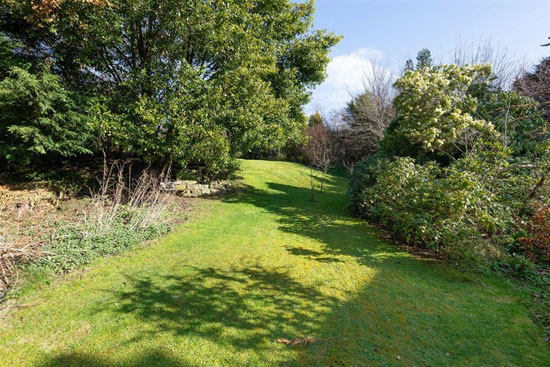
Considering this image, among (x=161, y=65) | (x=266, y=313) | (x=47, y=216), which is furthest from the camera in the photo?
(x=161, y=65)

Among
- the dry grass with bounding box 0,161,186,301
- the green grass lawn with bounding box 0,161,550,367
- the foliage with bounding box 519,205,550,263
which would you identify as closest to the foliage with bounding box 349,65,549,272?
the foliage with bounding box 519,205,550,263

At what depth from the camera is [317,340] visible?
301 cm

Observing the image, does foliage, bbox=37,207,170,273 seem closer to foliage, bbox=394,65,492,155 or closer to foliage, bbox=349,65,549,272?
foliage, bbox=349,65,549,272

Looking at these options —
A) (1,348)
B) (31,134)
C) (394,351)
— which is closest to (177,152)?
(31,134)

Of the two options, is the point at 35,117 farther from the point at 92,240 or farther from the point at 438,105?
the point at 438,105

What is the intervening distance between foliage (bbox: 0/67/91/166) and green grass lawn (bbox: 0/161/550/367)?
514 cm

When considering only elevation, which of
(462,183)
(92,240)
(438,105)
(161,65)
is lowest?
(92,240)

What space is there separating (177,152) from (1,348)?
20.0 ft

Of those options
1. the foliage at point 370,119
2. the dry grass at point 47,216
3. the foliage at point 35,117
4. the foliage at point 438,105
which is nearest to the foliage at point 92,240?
the dry grass at point 47,216

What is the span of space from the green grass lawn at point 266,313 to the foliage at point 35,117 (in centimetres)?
514

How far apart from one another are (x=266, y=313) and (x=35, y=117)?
8929mm

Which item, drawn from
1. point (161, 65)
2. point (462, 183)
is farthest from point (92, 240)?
point (462, 183)

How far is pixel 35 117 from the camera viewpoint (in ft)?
23.5

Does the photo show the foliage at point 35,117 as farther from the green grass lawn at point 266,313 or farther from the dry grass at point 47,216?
the green grass lawn at point 266,313
